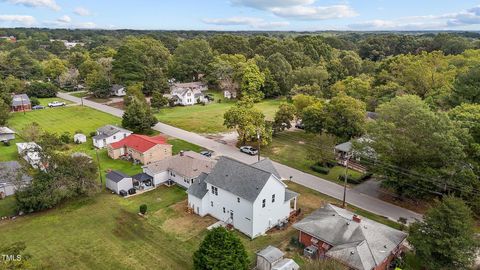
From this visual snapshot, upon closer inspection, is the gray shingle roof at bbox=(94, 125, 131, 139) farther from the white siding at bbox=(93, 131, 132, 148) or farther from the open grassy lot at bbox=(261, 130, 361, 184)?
the open grassy lot at bbox=(261, 130, 361, 184)

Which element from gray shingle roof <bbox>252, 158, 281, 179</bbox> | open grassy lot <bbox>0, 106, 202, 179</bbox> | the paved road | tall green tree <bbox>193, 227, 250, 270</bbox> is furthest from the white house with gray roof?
open grassy lot <bbox>0, 106, 202, 179</bbox>

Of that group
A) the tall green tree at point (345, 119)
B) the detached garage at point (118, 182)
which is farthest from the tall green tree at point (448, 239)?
the detached garage at point (118, 182)

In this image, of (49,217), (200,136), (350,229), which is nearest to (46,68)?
(200,136)

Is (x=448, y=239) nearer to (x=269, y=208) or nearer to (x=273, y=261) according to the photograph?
(x=273, y=261)

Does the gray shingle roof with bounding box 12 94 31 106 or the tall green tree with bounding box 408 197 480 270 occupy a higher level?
the tall green tree with bounding box 408 197 480 270

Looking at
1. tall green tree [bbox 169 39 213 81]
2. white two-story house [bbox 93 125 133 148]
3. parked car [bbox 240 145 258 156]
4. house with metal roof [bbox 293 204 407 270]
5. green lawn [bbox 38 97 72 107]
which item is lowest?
green lawn [bbox 38 97 72 107]

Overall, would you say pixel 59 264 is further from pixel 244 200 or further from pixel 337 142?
pixel 337 142
